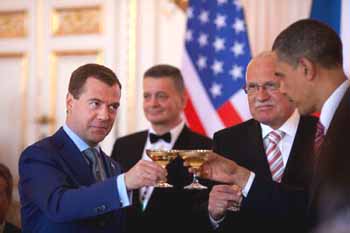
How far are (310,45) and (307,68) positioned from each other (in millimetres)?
89

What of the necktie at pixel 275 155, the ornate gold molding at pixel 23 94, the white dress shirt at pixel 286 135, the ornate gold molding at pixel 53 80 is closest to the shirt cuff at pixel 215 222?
the white dress shirt at pixel 286 135

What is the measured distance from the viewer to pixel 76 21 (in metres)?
5.55

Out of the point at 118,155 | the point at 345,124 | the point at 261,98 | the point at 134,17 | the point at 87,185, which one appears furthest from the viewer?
the point at 134,17

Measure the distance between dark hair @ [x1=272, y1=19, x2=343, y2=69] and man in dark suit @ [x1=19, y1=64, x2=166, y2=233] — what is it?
616 mm

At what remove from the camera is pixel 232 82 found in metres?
4.51

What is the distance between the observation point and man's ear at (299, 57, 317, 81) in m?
2.10

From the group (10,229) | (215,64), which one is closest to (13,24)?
(215,64)

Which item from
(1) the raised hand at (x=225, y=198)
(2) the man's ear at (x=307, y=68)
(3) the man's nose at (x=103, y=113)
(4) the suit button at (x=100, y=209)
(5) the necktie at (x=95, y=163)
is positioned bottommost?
(1) the raised hand at (x=225, y=198)

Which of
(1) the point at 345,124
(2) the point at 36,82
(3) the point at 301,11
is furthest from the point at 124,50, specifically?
(1) the point at 345,124

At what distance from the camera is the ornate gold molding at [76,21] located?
5.48 m

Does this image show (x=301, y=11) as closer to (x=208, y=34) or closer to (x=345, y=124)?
(x=208, y=34)

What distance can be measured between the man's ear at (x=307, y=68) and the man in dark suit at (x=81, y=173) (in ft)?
1.98

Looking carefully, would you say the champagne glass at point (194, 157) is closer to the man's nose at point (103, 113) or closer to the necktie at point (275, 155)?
the man's nose at point (103, 113)

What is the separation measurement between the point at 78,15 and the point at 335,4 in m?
2.33
